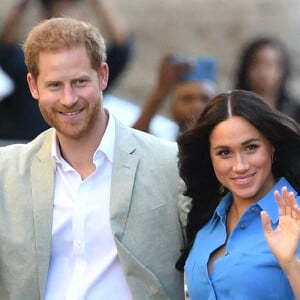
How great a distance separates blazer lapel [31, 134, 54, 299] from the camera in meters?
4.78

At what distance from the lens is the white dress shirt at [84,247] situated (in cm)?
477

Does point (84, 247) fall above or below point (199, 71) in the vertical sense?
below

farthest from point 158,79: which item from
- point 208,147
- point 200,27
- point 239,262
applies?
point 200,27

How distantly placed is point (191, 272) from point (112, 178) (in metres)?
0.50

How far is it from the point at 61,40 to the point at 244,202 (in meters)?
0.93

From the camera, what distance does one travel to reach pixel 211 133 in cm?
471

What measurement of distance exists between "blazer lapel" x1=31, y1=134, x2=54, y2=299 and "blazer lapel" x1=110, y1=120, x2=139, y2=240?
0.79ft

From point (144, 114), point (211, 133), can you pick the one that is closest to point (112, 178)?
point (211, 133)

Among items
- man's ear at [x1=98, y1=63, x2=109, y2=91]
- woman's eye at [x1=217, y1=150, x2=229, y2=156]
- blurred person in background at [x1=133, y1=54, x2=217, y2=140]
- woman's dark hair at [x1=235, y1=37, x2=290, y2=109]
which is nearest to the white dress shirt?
man's ear at [x1=98, y1=63, x2=109, y2=91]

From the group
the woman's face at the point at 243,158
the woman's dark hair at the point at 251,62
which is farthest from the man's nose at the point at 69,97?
the woman's dark hair at the point at 251,62

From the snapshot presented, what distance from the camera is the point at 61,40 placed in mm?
4812

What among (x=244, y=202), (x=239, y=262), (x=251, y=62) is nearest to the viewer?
Result: (x=239, y=262)

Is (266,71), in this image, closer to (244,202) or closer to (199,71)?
(199,71)

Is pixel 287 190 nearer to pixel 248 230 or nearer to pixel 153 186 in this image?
pixel 248 230
